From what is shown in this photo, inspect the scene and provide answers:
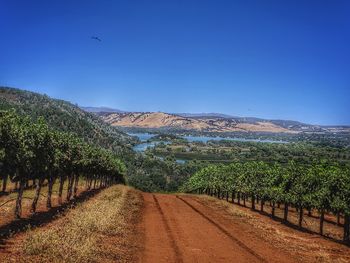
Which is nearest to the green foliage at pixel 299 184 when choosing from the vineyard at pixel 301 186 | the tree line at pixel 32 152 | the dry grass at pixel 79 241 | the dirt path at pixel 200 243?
the vineyard at pixel 301 186

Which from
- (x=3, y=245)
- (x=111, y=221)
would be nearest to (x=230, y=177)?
(x=111, y=221)

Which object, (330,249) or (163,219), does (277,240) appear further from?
(163,219)

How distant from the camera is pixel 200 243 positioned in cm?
→ 3531

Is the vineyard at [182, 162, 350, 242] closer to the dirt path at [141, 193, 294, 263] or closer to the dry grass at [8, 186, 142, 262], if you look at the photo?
the dirt path at [141, 193, 294, 263]

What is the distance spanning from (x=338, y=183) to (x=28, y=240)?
127 feet

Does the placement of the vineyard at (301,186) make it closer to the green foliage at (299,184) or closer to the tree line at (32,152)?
the green foliage at (299,184)

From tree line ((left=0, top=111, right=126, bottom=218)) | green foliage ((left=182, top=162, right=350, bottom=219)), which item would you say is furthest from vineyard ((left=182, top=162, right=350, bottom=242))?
tree line ((left=0, top=111, right=126, bottom=218))

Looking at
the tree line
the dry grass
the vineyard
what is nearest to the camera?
the dry grass

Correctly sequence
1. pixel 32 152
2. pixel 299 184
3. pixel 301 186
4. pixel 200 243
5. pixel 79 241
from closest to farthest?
1. pixel 79 241
2. pixel 200 243
3. pixel 32 152
4. pixel 301 186
5. pixel 299 184

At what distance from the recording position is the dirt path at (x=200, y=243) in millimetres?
30281

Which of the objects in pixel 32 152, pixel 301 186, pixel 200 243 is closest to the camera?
pixel 200 243

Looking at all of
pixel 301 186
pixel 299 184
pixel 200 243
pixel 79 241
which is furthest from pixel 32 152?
pixel 299 184

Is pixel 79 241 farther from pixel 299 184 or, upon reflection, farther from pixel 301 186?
pixel 299 184

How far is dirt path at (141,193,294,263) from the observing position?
30281 mm
